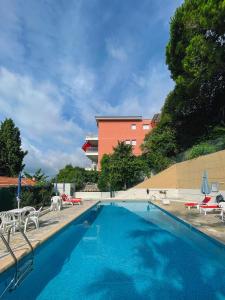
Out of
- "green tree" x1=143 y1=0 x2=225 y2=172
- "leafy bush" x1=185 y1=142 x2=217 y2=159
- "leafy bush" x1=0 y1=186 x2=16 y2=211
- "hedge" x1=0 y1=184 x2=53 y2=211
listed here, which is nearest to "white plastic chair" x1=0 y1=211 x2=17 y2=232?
"leafy bush" x1=0 y1=186 x2=16 y2=211

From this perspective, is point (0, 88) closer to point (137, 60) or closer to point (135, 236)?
point (137, 60)

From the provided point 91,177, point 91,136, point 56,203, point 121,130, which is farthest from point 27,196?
point 91,136

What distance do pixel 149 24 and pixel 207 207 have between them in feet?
36.0

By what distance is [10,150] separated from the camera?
88.8 feet

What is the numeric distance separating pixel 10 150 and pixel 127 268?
22.7 metres

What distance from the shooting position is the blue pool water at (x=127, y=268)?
5.37 m

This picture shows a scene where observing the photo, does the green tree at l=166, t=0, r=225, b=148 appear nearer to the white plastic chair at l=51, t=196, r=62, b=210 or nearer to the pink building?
the white plastic chair at l=51, t=196, r=62, b=210

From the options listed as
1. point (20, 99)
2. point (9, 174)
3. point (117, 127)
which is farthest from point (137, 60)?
point (117, 127)

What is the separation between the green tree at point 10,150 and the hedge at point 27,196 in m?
9.01

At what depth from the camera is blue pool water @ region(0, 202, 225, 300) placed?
537 cm

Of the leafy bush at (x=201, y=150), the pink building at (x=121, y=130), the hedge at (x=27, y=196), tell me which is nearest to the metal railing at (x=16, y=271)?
the hedge at (x=27, y=196)

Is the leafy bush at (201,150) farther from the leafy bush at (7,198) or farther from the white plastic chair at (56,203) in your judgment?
the leafy bush at (7,198)

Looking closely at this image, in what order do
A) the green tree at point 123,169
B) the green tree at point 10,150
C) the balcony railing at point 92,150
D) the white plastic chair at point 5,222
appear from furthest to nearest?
1. the balcony railing at point 92,150
2. the green tree at point 123,169
3. the green tree at point 10,150
4. the white plastic chair at point 5,222

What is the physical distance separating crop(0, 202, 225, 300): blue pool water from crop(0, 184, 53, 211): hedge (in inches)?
145
